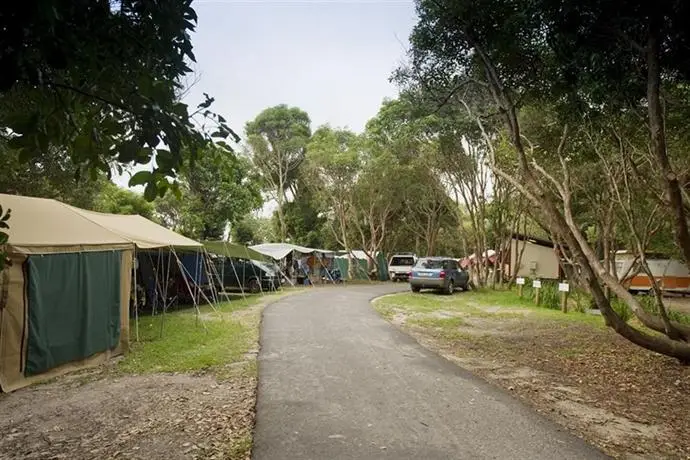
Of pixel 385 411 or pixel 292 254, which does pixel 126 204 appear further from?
pixel 385 411

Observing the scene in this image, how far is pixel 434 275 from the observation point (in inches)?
822

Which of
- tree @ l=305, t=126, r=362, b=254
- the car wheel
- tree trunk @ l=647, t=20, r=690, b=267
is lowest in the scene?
the car wheel

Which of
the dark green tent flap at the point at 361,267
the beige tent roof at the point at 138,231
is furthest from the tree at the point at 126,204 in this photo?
the beige tent roof at the point at 138,231

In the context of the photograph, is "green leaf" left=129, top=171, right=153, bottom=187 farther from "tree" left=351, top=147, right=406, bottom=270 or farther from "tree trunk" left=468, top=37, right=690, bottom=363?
"tree" left=351, top=147, right=406, bottom=270

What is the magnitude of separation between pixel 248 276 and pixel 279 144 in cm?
1677

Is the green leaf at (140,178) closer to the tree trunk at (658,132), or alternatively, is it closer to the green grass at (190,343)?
the green grass at (190,343)

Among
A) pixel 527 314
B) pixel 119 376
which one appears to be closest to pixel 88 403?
pixel 119 376

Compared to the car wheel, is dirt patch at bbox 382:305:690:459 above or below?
below

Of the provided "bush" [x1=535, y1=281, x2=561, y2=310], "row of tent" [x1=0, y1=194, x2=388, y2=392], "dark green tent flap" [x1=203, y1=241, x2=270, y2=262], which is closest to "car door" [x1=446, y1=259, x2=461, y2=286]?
"bush" [x1=535, y1=281, x2=561, y2=310]

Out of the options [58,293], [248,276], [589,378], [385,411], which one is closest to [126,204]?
[248,276]

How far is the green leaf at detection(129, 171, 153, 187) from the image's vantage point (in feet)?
7.11

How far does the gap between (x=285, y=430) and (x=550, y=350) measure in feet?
21.0

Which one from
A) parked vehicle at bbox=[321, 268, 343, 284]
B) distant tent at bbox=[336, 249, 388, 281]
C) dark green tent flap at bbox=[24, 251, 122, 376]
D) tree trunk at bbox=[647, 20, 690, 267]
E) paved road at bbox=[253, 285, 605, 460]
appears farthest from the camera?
distant tent at bbox=[336, 249, 388, 281]

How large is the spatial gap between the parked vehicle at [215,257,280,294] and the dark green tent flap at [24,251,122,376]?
11.1m
